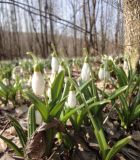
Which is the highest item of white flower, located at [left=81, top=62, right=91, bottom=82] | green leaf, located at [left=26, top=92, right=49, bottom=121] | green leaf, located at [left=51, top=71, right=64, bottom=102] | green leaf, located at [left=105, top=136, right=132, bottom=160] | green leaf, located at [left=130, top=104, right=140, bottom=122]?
white flower, located at [left=81, top=62, right=91, bottom=82]

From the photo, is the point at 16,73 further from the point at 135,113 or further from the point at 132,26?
the point at 135,113

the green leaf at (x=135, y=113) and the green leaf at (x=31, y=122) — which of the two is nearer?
the green leaf at (x=31, y=122)

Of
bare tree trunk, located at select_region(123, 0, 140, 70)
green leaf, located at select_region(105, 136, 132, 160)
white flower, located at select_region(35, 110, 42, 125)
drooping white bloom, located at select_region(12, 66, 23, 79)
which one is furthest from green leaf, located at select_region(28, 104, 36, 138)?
bare tree trunk, located at select_region(123, 0, 140, 70)

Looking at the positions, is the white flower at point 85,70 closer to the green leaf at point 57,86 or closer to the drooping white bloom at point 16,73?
the green leaf at point 57,86

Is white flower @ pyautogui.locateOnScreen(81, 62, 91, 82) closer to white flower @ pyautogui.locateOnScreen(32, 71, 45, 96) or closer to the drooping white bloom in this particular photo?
white flower @ pyautogui.locateOnScreen(32, 71, 45, 96)

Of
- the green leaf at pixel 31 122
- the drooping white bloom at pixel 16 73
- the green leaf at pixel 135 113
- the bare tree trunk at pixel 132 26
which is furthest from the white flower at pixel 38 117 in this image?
the bare tree trunk at pixel 132 26

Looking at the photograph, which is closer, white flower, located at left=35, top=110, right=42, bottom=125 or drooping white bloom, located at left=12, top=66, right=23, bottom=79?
white flower, located at left=35, top=110, right=42, bottom=125

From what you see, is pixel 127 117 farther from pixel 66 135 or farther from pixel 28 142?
pixel 28 142

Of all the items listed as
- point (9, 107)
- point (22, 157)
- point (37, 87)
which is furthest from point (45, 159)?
point (9, 107)
